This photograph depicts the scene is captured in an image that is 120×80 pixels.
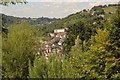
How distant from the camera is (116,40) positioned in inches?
1093

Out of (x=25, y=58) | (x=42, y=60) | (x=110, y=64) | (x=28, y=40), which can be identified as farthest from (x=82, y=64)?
(x=42, y=60)

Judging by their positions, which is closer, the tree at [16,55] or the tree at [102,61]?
the tree at [102,61]

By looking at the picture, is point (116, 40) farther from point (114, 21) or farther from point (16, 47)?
point (16, 47)

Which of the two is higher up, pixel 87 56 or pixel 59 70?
pixel 59 70

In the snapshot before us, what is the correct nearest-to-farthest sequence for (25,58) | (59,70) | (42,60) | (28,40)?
(59,70), (42,60), (25,58), (28,40)

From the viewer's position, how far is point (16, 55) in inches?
1062

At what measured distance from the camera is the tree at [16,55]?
83.8 ft

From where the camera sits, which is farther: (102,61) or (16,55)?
(16,55)

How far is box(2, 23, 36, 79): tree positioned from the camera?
25.5 m

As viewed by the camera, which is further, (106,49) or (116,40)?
(116,40)

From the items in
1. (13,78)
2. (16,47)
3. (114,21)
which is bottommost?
(13,78)

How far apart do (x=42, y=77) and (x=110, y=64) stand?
8.48 m

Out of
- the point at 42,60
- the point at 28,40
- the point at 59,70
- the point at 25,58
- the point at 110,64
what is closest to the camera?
the point at 59,70

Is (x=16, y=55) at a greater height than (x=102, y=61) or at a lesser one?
lesser
